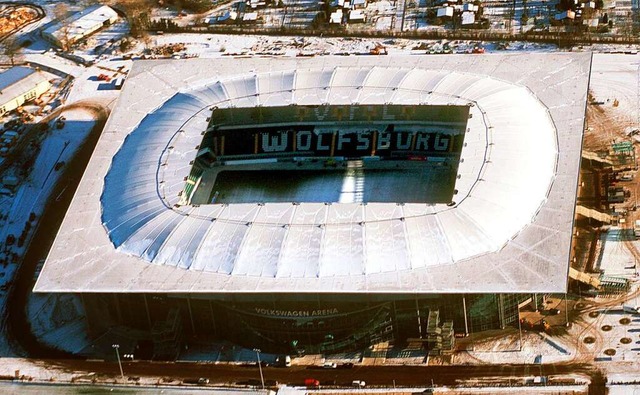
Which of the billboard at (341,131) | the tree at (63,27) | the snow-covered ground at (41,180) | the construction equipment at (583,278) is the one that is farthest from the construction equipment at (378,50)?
the construction equipment at (583,278)

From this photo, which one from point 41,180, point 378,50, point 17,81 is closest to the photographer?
point 41,180

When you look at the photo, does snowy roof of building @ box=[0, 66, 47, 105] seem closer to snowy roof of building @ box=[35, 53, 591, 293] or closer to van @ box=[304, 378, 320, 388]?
snowy roof of building @ box=[35, 53, 591, 293]

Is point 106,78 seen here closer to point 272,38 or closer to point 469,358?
point 272,38

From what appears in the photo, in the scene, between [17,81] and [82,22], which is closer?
[17,81]

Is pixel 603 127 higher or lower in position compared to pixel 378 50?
lower

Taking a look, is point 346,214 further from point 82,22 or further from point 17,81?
point 82,22

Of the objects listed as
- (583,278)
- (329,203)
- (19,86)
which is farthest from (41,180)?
(583,278)
